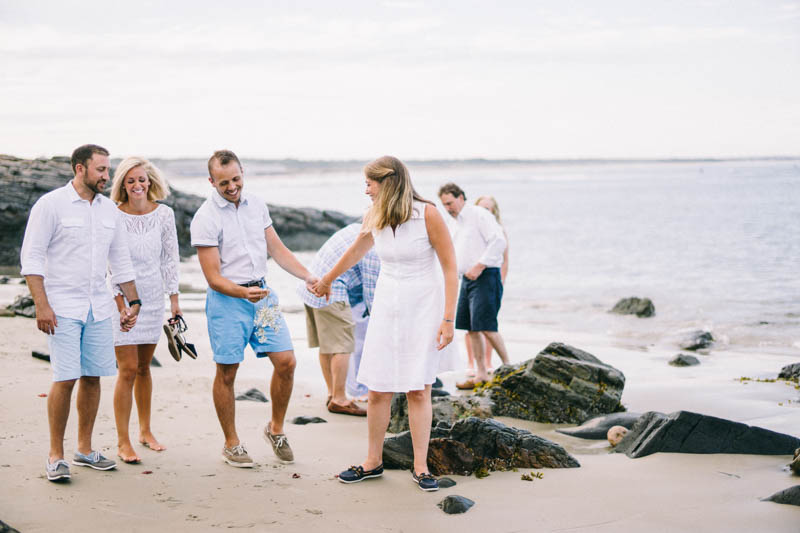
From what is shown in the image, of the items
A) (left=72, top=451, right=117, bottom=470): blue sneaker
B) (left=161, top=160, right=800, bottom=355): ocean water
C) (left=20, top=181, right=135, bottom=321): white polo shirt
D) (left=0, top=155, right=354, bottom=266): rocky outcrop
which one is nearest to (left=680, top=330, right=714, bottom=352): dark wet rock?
(left=161, top=160, right=800, bottom=355): ocean water

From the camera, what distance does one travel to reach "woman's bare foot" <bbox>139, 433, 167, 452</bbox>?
18.9 feet

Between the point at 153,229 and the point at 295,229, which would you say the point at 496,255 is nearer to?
the point at 153,229

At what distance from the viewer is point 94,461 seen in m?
5.15

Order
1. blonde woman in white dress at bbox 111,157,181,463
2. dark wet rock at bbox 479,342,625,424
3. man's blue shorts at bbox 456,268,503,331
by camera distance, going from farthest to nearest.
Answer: man's blue shorts at bbox 456,268,503,331 < dark wet rock at bbox 479,342,625,424 < blonde woman in white dress at bbox 111,157,181,463

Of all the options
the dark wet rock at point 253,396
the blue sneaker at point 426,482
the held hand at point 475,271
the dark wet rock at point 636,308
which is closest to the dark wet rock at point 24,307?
the dark wet rock at point 253,396

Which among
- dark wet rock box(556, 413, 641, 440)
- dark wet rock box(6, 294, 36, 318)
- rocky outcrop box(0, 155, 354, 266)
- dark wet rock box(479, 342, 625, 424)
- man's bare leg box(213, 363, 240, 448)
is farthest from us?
rocky outcrop box(0, 155, 354, 266)

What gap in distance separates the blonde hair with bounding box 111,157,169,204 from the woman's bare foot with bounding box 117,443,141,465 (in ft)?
5.69

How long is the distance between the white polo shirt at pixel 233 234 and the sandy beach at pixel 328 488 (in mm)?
1360

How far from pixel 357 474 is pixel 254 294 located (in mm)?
1370

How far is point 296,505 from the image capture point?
465 cm

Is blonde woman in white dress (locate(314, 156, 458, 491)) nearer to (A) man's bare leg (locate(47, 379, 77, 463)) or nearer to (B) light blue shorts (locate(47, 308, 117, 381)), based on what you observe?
(B) light blue shorts (locate(47, 308, 117, 381))

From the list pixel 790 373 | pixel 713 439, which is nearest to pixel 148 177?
pixel 713 439

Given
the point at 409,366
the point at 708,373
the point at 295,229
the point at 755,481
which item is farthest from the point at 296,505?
the point at 295,229

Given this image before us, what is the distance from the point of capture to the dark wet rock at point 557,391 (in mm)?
7246
